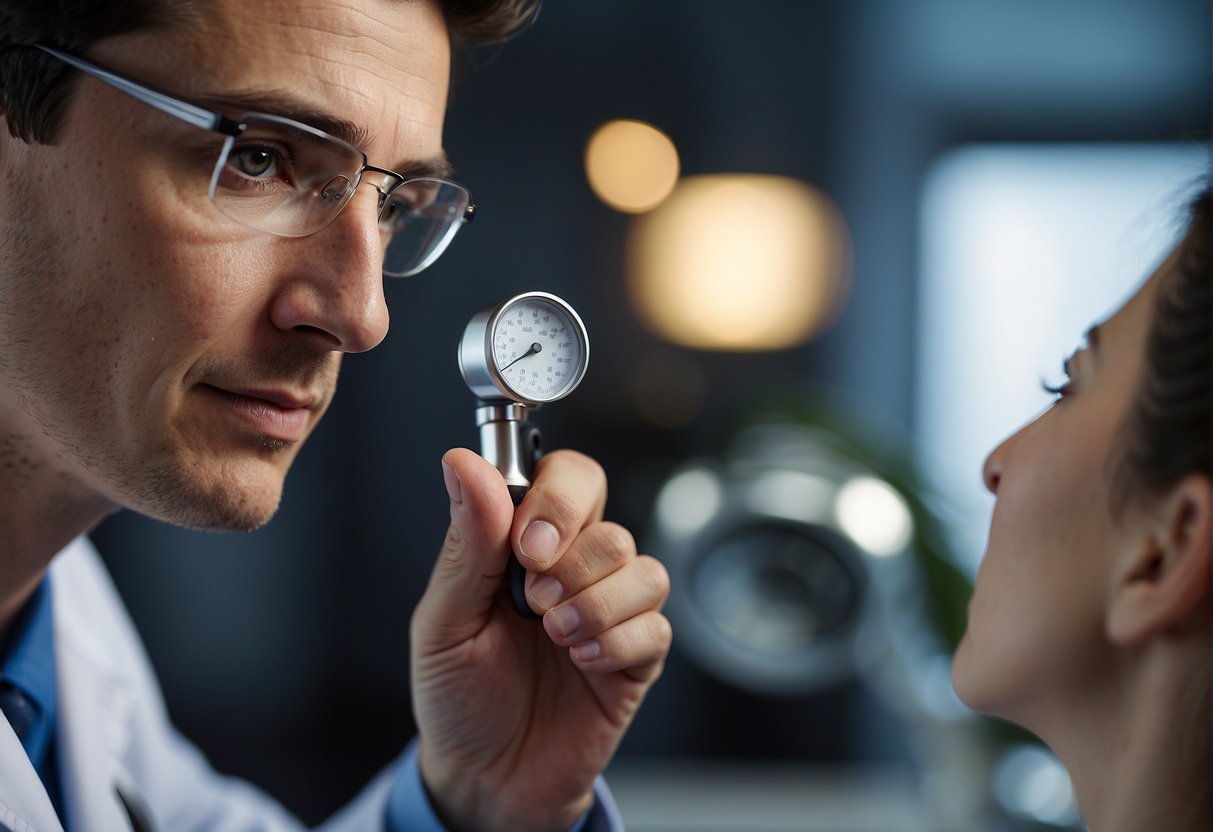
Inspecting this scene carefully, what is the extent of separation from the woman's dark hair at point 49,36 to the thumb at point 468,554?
0.46 m

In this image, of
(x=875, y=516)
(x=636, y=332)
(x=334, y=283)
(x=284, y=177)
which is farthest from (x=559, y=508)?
(x=636, y=332)

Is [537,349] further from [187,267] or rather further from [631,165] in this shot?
[631,165]

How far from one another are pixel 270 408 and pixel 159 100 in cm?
30

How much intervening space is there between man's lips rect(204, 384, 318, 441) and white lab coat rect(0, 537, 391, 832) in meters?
0.39

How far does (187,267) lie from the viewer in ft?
3.33

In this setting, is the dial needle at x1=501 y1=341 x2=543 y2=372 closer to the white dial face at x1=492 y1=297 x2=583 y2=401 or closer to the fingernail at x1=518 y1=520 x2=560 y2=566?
the white dial face at x1=492 y1=297 x2=583 y2=401

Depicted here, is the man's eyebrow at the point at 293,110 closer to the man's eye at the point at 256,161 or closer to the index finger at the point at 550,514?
the man's eye at the point at 256,161

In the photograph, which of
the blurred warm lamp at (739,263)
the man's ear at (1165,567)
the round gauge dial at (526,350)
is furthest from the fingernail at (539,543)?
the blurred warm lamp at (739,263)

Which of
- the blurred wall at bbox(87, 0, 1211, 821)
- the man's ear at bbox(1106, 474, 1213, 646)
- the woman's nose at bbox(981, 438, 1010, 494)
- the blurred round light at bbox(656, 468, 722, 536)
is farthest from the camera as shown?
the blurred wall at bbox(87, 0, 1211, 821)

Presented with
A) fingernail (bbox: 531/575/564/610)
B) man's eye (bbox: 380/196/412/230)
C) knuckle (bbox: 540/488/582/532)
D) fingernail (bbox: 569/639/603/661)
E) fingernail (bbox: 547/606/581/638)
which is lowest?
fingernail (bbox: 569/639/603/661)

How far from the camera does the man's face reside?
3.28 feet

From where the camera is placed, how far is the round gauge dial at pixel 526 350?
1.04 m

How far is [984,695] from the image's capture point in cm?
103

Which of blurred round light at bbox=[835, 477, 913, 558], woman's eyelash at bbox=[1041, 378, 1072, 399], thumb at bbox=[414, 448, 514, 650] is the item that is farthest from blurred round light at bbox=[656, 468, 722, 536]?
woman's eyelash at bbox=[1041, 378, 1072, 399]
